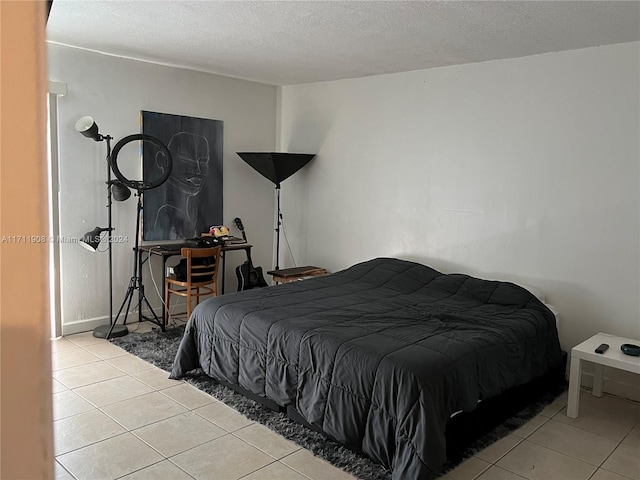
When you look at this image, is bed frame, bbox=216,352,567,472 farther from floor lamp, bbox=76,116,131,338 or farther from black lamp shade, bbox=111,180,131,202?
black lamp shade, bbox=111,180,131,202

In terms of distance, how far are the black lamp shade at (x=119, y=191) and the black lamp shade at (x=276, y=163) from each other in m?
1.35

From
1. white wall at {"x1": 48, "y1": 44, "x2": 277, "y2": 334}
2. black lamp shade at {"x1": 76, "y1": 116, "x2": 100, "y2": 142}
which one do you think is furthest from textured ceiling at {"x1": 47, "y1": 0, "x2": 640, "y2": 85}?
black lamp shade at {"x1": 76, "y1": 116, "x2": 100, "y2": 142}

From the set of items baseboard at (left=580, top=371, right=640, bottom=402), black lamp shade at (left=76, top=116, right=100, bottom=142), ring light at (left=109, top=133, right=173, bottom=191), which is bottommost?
baseboard at (left=580, top=371, right=640, bottom=402)

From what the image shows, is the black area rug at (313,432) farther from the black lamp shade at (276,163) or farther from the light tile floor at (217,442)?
the black lamp shade at (276,163)

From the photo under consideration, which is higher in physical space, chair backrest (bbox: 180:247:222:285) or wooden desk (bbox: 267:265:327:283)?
chair backrest (bbox: 180:247:222:285)

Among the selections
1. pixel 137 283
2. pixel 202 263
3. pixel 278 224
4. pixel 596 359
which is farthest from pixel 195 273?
pixel 596 359

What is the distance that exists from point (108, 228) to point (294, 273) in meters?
1.75

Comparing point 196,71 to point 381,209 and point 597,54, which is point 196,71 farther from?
point 597,54

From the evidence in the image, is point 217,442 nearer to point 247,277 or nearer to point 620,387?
point 247,277

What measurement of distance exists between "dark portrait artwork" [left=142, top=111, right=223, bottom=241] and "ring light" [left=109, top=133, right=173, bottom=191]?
0.35ft

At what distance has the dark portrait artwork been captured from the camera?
500cm

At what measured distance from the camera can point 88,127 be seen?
4223 mm

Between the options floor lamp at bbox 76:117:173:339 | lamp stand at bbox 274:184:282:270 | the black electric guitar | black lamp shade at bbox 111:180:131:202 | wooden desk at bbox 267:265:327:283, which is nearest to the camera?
floor lamp at bbox 76:117:173:339

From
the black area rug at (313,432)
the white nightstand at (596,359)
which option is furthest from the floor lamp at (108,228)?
the white nightstand at (596,359)
